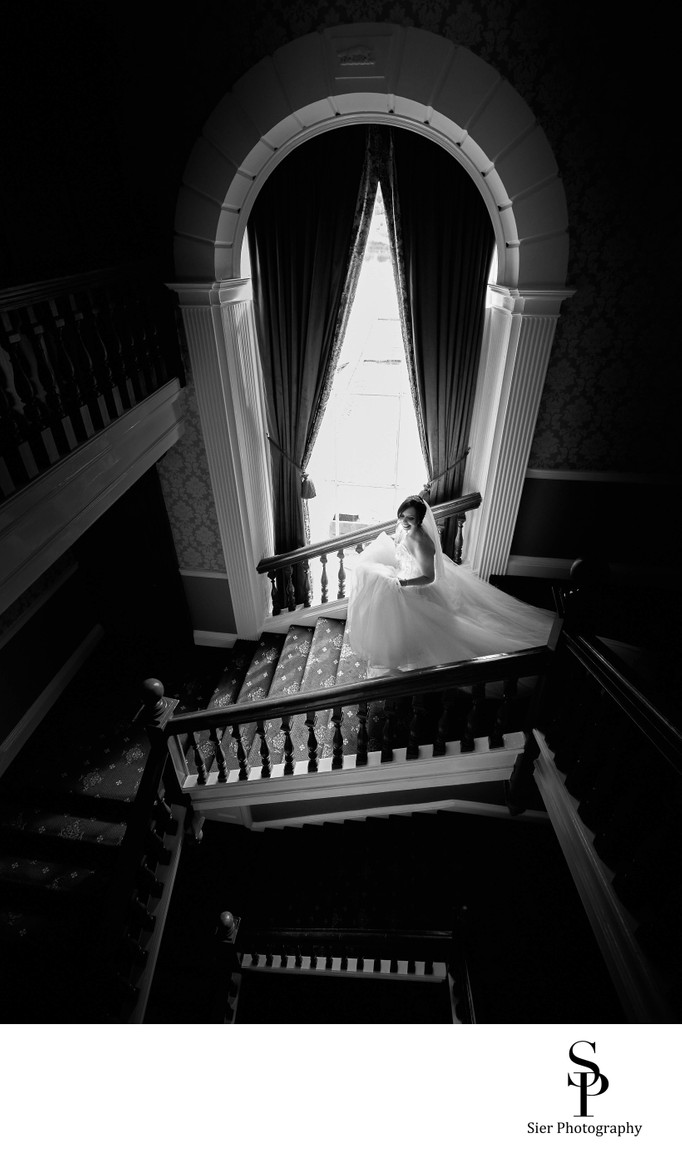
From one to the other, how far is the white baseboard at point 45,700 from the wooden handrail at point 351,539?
1789mm

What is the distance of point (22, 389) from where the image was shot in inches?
94.3

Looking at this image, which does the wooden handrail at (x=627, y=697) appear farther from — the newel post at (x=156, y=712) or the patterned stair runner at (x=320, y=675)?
the newel post at (x=156, y=712)

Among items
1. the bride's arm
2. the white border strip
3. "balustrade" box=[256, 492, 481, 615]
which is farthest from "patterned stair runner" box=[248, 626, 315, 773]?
the white border strip

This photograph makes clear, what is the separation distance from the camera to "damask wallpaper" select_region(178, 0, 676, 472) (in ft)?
8.36

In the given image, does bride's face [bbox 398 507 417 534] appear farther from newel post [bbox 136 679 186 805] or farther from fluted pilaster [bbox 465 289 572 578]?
newel post [bbox 136 679 186 805]

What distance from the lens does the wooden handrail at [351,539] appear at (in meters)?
3.99

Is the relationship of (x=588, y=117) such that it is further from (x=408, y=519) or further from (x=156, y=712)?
(x=156, y=712)

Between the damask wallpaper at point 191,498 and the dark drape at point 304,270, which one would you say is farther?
the damask wallpaper at point 191,498

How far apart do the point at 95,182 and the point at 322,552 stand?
2779mm

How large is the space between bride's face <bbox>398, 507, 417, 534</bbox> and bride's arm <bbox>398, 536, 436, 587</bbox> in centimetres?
10

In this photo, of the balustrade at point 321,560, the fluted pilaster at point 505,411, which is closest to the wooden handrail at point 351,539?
the balustrade at point 321,560

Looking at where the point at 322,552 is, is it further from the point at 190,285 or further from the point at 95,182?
the point at 95,182

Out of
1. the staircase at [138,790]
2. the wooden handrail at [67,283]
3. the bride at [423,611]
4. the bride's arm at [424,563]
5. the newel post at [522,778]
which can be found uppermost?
the wooden handrail at [67,283]
